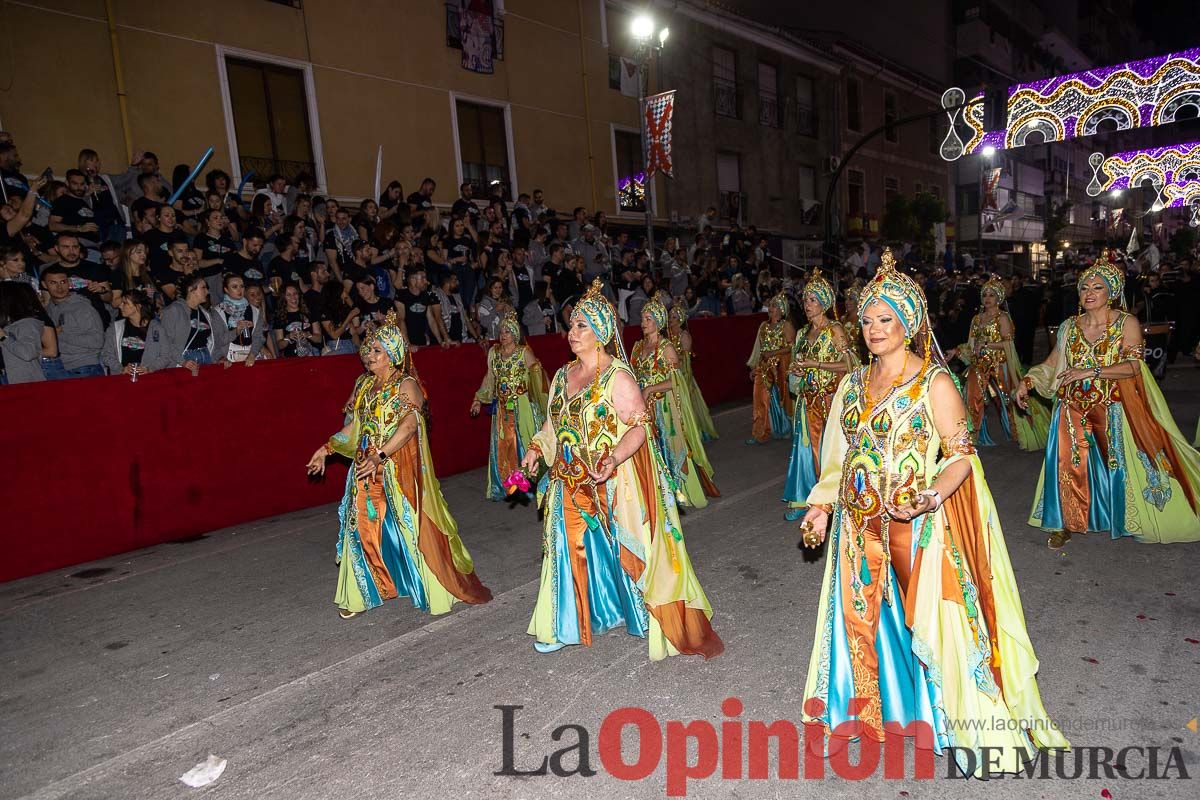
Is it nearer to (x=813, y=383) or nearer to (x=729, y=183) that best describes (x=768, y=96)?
(x=729, y=183)

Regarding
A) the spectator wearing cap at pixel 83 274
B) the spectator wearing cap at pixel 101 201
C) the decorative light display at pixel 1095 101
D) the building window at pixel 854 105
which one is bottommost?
the spectator wearing cap at pixel 83 274

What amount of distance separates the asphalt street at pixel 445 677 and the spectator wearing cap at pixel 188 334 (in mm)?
1852

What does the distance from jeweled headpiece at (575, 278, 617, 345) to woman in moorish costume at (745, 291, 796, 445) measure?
5.70 meters

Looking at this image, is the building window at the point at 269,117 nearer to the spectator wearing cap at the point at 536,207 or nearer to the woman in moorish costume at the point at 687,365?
the spectator wearing cap at the point at 536,207

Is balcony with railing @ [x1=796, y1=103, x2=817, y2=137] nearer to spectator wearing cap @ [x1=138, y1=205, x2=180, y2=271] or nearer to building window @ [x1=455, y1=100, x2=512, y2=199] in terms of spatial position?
building window @ [x1=455, y1=100, x2=512, y2=199]

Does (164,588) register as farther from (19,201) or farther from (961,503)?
(961,503)

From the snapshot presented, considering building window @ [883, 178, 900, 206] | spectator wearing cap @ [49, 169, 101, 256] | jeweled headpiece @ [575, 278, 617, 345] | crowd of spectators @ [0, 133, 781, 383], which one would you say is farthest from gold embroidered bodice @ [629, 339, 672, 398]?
building window @ [883, 178, 900, 206]

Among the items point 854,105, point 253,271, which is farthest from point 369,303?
point 854,105

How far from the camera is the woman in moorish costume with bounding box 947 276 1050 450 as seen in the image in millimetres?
8625

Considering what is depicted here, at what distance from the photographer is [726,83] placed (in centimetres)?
2269

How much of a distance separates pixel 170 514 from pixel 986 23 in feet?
142

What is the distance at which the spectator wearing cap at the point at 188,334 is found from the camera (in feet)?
22.7

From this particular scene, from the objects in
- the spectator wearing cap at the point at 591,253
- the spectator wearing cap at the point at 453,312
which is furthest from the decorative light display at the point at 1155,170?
the spectator wearing cap at the point at 453,312

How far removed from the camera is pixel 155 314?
23.6 feet
